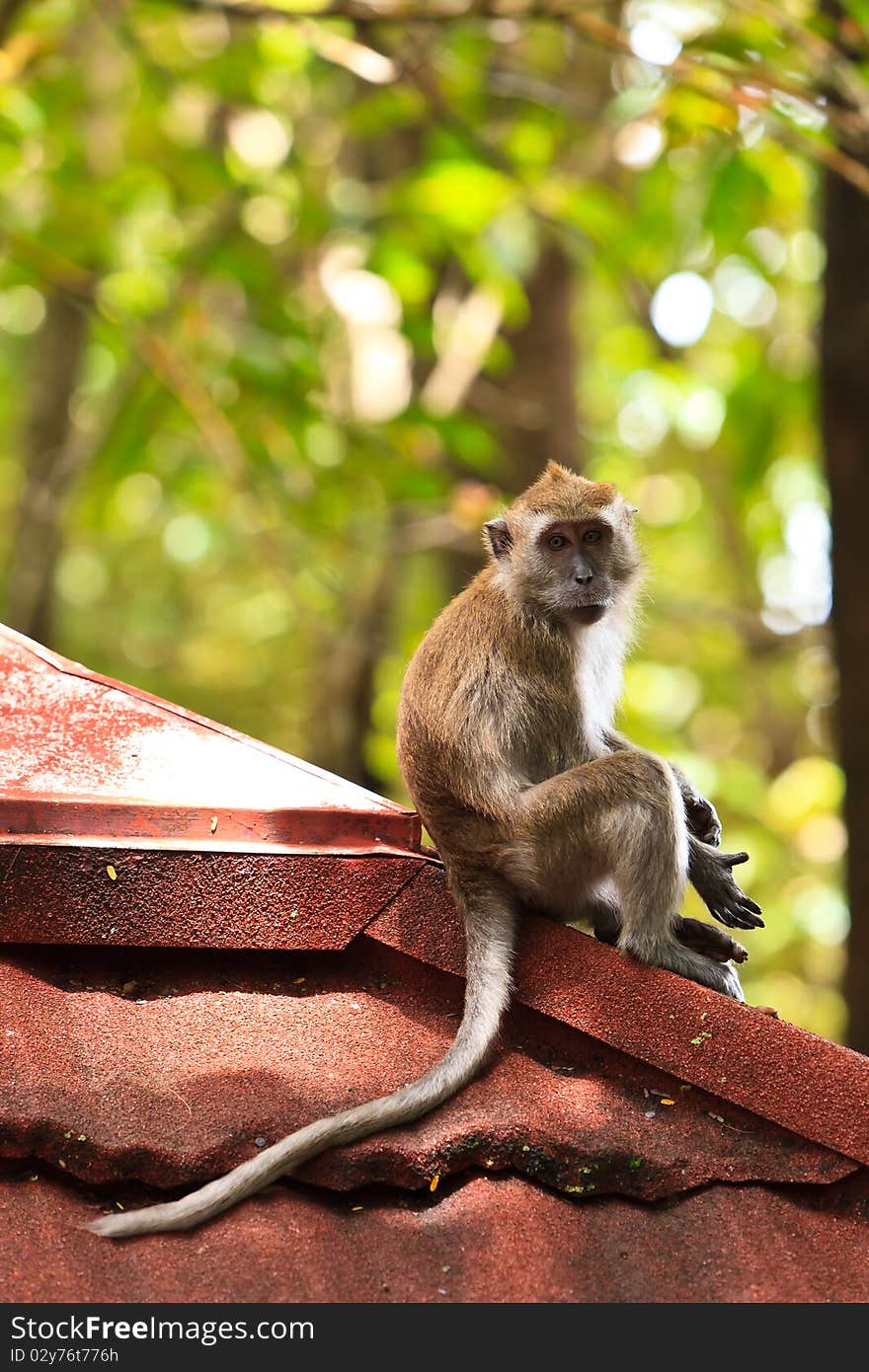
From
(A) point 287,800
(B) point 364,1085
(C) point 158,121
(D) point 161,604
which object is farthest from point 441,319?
(D) point 161,604

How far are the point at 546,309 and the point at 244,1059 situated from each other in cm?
819

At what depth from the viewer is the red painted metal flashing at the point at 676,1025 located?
9.71 feet

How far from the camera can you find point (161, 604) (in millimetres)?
20922

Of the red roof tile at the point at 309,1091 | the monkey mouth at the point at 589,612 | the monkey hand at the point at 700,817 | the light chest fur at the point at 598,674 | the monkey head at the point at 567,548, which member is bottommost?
the red roof tile at the point at 309,1091

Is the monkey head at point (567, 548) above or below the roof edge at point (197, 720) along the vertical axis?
above

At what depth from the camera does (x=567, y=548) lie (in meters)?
4.50

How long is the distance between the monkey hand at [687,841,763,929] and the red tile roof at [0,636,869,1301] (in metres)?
0.69

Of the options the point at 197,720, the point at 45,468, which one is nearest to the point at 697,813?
the point at 197,720

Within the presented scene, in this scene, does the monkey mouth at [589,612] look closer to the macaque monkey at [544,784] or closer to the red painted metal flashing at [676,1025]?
the macaque monkey at [544,784]

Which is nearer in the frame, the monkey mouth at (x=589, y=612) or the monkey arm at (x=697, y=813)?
the monkey arm at (x=697, y=813)

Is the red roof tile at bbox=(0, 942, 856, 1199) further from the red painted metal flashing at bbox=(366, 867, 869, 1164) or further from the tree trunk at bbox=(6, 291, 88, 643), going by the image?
the tree trunk at bbox=(6, 291, 88, 643)

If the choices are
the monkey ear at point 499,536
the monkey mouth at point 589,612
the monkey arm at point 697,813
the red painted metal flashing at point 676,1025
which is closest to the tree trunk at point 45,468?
the monkey ear at point 499,536

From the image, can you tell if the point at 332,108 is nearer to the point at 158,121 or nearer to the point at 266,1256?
the point at 158,121

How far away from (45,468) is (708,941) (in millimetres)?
7546
